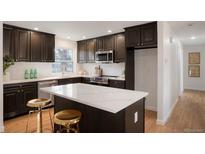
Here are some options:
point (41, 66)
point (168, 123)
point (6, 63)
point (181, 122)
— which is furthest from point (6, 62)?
point (181, 122)

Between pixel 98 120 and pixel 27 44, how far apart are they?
11.5 feet

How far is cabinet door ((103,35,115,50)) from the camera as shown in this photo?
465 centimetres

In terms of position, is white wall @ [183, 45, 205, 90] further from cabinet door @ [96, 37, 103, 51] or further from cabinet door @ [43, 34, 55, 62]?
cabinet door @ [43, 34, 55, 62]

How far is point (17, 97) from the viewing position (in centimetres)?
354

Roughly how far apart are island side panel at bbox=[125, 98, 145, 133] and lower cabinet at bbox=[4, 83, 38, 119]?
3158 mm

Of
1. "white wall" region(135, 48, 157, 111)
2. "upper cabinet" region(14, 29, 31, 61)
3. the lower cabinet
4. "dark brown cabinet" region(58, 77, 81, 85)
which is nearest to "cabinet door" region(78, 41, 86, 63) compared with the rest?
"dark brown cabinet" region(58, 77, 81, 85)

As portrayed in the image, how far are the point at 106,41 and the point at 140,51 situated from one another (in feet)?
4.24

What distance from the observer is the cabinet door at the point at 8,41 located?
3555mm

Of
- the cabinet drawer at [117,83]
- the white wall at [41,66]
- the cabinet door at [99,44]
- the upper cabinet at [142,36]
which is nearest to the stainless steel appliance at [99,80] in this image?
the cabinet drawer at [117,83]

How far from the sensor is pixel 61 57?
5.56 meters

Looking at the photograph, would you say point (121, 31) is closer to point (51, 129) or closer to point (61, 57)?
point (61, 57)

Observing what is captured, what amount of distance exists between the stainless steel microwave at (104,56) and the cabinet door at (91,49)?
0.27 metres
